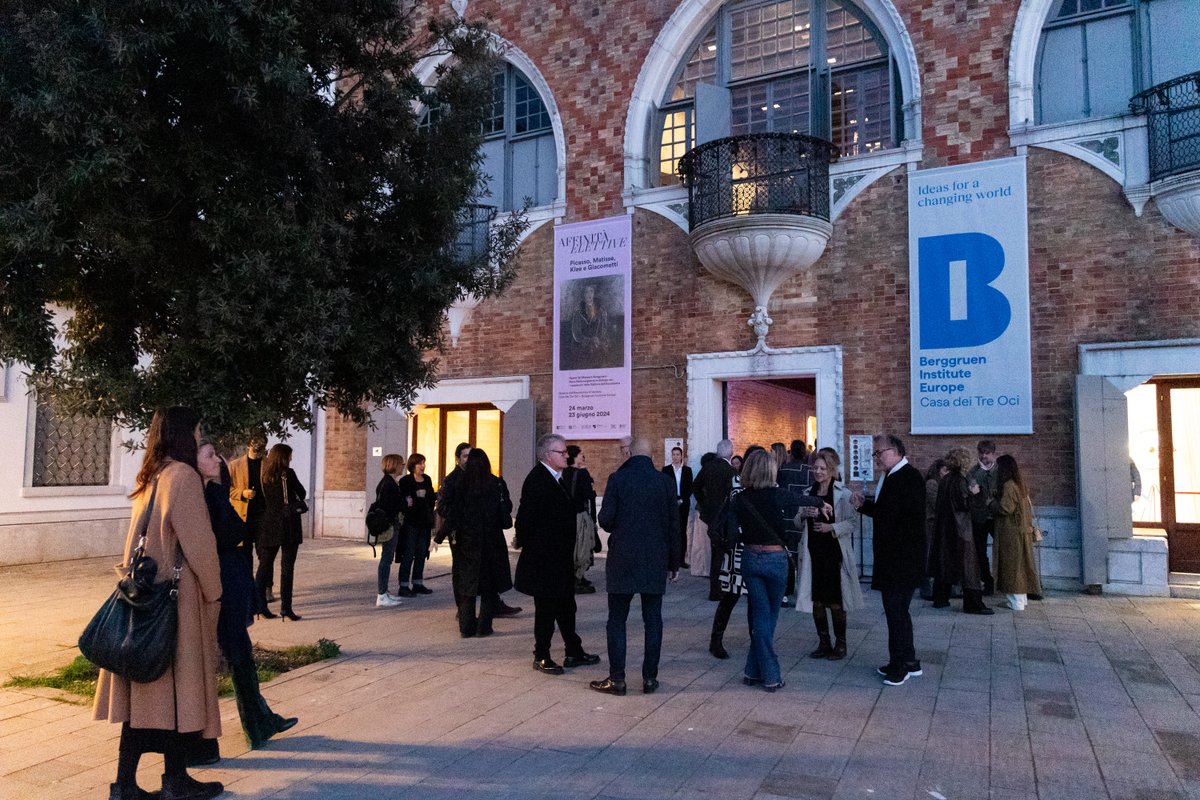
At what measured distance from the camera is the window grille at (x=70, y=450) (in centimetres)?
1252

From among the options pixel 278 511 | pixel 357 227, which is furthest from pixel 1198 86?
pixel 278 511

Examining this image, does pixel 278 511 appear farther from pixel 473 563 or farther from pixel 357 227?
pixel 357 227

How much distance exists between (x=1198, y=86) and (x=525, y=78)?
997 cm

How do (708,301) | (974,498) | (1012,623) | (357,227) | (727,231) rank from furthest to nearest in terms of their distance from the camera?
(708,301) < (727,231) < (974,498) < (1012,623) < (357,227)

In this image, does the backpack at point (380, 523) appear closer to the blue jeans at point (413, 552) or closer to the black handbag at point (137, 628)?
the blue jeans at point (413, 552)

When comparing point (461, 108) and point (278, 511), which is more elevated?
point (461, 108)

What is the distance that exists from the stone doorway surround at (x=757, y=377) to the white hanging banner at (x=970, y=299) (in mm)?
1050

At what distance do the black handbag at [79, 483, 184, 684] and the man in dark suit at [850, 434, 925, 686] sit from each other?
448 centimetres

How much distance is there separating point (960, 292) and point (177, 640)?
9.96 metres

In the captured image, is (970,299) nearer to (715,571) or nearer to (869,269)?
(869,269)

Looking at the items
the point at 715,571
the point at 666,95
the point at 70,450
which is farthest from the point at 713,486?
the point at 70,450

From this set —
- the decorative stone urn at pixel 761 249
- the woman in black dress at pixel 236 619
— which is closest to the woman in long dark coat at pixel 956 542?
the decorative stone urn at pixel 761 249

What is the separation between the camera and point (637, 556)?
18.4ft

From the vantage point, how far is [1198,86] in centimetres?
954
